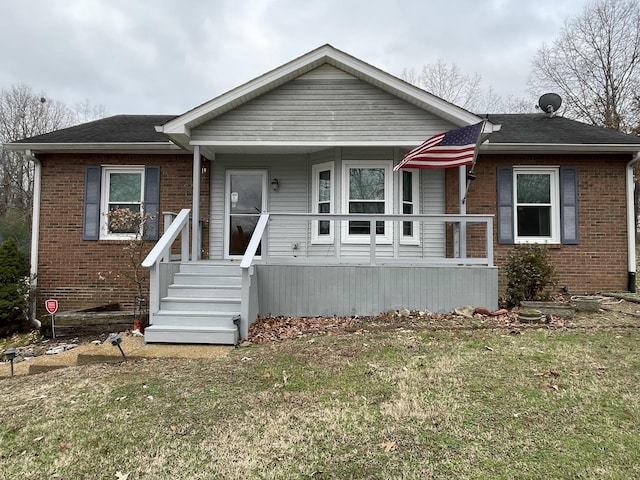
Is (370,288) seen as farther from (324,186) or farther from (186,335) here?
(186,335)

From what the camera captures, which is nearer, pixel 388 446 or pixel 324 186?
pixel 388 446

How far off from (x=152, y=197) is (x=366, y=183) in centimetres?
481

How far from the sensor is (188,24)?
70.4ft

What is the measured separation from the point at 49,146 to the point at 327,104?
6082 mm

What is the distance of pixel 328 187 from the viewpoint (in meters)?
8.68

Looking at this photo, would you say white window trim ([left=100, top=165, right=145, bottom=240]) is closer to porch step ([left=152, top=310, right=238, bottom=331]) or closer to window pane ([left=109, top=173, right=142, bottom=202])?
window pane ([left=109, top=173, right=142, bottom=202])

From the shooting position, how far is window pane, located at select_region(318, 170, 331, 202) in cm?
867

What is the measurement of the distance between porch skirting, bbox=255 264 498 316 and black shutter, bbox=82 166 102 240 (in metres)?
4.63

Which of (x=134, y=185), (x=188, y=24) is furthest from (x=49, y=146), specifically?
(x=188, y=24)

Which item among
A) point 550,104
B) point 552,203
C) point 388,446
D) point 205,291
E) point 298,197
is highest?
point 550,104

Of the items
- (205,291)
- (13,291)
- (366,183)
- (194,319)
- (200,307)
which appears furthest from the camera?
(366,183)

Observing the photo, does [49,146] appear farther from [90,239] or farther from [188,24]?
[188,24]

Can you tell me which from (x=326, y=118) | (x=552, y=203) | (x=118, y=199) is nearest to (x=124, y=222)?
(x=118, y=199)

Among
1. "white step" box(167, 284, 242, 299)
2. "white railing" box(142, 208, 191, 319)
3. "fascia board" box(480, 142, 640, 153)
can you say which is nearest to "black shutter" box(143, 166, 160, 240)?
"white railing" box(142, 208, 191, 319)
